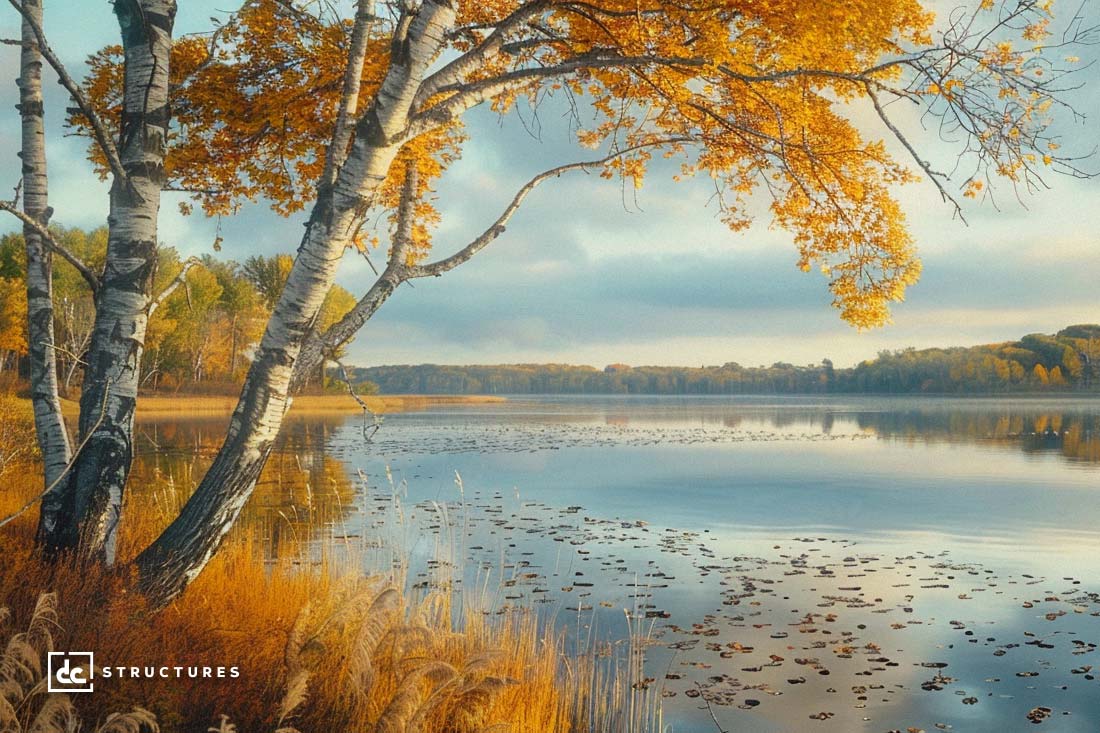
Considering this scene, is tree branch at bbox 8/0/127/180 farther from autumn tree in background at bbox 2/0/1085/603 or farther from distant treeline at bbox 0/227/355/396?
distant treeline at bbox 0/227/355/396

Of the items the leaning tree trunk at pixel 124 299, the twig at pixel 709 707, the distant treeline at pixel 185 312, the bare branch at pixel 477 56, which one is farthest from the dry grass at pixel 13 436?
the distant treeline at pixel 185 312

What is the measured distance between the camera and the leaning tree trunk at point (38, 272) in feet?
21.2

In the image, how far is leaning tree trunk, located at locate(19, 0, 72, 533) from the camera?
648 cm

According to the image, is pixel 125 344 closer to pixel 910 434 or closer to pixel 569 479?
pixel 569 479

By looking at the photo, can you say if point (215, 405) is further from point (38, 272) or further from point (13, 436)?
point (38, 272)

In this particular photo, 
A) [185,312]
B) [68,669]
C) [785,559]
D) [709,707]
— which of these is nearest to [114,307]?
[68,669]

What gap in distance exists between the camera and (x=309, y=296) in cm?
577

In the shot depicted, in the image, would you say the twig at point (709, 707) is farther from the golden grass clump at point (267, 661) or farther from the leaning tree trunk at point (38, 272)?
the leaning tree trunk at point (38, 272)

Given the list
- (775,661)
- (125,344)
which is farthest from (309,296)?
(775,661)

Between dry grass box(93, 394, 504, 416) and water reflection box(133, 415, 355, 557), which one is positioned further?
dry grass box(93, 394, 504, 416)

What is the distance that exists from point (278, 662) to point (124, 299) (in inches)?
119

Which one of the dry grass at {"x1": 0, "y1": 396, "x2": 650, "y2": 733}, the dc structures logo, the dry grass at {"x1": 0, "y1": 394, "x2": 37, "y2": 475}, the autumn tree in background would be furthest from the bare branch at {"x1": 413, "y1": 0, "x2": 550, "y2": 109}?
the dry grass at {"x1": 0, "y1": 394, "x2": 37, "y2": 475}

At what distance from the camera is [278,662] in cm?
510

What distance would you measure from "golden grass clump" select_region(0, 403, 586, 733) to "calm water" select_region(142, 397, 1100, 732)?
5.06 ft
